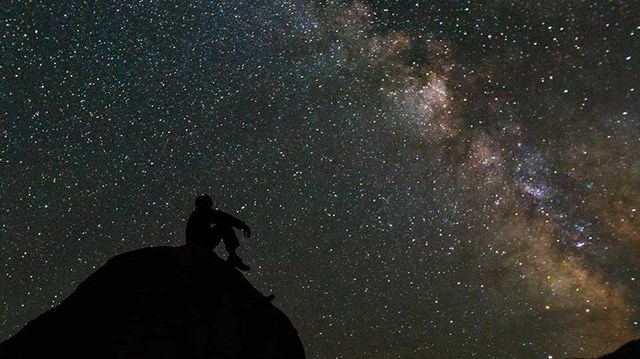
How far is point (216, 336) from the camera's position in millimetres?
9633

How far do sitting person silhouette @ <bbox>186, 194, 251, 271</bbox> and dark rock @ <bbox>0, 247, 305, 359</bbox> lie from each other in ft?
1.75

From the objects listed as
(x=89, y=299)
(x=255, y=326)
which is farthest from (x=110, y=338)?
(x=255, y=326)

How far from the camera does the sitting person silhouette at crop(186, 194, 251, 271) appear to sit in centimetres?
1127

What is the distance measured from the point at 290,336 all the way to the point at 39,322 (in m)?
4.44

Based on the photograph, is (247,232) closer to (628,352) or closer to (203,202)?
(203,202)

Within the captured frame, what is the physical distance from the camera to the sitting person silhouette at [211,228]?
11273 millimetres

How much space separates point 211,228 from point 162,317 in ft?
8.04

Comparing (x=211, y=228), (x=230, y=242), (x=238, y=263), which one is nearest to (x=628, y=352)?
(x=238, y=263)

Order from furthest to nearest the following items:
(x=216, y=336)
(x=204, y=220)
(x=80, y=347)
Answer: (x=204, y=220)
(x=216, y=336)
(x=80, y=347)

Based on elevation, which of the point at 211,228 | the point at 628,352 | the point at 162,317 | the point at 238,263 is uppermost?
the point at 211,228

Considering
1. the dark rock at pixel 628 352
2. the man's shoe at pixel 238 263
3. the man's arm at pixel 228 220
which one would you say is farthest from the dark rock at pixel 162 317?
the dark rock at pixel 628 352

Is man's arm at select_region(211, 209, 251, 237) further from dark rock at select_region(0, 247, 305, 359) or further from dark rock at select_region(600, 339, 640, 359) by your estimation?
dark rock at select_region(600, 339, 640, 359)

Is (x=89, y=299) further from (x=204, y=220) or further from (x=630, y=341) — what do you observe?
(x=630, y=341)

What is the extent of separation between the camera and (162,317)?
31.0 feet
